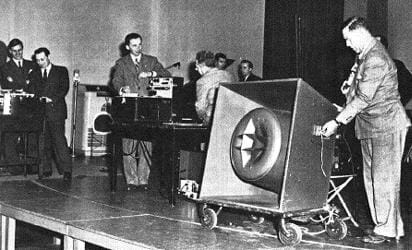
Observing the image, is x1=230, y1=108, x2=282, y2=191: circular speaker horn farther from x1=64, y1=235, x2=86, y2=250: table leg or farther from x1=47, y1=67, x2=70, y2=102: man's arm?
x1=47, y1=67, x2=70, y2=102: man's arm

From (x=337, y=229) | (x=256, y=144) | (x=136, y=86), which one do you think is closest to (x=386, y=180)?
(x=337, y=229)

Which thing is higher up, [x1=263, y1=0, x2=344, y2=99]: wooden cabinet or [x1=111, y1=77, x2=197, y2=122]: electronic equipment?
[x1=263, y1=0, x2=344, y2=99]: wooden cabinet

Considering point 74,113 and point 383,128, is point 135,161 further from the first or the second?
point 74,113

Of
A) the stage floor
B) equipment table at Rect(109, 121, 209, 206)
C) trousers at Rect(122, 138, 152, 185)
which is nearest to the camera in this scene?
the stage floor

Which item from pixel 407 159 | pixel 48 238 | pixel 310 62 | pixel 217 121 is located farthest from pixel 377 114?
pixel 310 62

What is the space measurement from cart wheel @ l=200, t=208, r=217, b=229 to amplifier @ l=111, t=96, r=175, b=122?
1875 mm

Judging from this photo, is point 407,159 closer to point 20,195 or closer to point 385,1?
point 20,195

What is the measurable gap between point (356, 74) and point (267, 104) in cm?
68

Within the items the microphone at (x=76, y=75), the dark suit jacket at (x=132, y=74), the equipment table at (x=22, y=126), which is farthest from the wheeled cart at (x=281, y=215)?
the microphone at (x=76, y=75)

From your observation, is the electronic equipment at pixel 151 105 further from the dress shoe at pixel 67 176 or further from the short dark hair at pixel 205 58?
the dress shoe at pixel 67 176

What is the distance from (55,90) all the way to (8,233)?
3157 mm

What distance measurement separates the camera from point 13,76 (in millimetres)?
8680

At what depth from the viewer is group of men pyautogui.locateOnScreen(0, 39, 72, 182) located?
7.72 m

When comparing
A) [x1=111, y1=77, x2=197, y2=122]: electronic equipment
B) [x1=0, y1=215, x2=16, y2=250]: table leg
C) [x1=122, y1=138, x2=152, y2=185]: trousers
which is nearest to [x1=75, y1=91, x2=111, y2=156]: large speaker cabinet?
[x1=122, y1=138, x2=152, y2=185]: trousers
